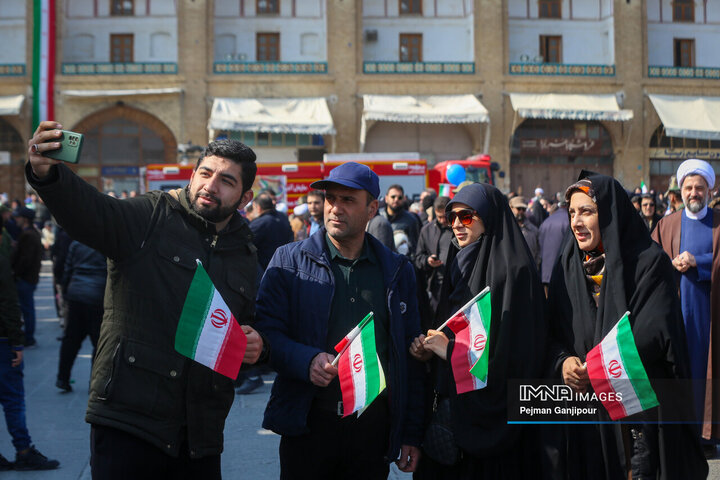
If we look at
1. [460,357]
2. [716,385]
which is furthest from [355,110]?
[460,357]

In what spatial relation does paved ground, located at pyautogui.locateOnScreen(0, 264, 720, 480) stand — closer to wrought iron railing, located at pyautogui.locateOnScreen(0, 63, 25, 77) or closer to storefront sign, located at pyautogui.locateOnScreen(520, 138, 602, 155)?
wrought iron railing, located at pyautogui.locateOnScreen(0, 63, 25, 77)

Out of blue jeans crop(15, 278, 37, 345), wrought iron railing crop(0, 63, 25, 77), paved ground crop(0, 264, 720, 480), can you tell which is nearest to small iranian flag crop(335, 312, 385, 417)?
paved ground crop(0, 264, 720, 480)

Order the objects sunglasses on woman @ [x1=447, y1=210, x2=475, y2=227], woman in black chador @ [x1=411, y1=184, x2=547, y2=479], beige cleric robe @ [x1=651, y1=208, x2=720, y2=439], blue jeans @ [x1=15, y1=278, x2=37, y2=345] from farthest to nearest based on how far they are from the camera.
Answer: blue jeans @ [x1=15, y1=278, x2=37, y2=345] → beige cleric robe @ [x1=651, y1=208, x2=720, y2=439] → sunglasses on woman @ [x1=447, y1=210, x2=475, y2=227] → woman in black chador @ [x1=411, y1=184, x2=547, y2=479]

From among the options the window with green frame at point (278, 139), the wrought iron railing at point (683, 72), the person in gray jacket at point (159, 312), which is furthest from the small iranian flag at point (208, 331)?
the wrought iron railing at point (683, 72)

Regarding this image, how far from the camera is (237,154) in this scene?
2.86 m

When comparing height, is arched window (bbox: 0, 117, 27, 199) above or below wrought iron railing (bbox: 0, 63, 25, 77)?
below

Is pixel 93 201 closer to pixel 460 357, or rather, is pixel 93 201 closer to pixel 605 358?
pixel 460 357

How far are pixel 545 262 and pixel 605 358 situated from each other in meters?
→ 5.29

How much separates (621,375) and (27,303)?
8.37 meters

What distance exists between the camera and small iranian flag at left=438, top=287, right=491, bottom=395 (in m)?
3.15

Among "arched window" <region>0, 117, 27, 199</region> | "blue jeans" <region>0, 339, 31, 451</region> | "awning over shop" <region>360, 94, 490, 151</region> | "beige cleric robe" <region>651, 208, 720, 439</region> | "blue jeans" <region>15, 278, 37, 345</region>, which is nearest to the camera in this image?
"blue jeans" <region>0, 339, 31, 451</region>

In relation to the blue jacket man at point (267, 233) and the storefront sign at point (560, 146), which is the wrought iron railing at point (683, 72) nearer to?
the storefront sign at point (560, 146)

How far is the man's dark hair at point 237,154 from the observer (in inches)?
112

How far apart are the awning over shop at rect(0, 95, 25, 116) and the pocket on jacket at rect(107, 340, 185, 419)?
26710mm
